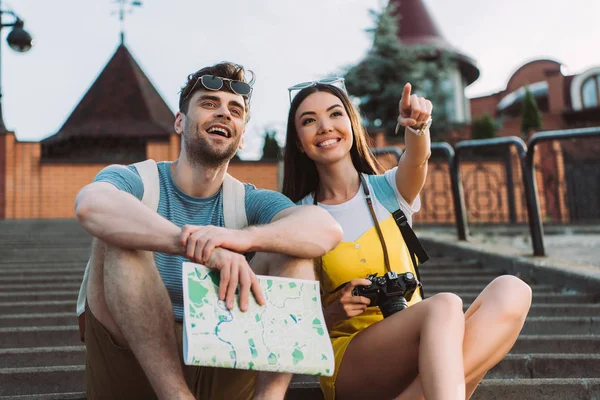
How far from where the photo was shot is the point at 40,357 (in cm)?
272

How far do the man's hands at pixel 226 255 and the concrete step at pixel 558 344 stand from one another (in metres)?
1.69

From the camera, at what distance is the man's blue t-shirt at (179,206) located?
84.4 inches

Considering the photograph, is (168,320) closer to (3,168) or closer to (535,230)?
(535,230)

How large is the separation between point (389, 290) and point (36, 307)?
250 centimetres

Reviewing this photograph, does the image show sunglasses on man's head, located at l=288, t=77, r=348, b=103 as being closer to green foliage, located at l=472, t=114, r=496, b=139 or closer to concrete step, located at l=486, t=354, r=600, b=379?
concrete step, located at l=486, t=354, r=600, b=379

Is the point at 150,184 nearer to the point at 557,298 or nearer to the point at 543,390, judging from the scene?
the point at 543,390

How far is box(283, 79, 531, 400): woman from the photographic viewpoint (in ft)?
6.30

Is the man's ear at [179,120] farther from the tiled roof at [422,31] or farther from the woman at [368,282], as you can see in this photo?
the tiled roof at [422,31]

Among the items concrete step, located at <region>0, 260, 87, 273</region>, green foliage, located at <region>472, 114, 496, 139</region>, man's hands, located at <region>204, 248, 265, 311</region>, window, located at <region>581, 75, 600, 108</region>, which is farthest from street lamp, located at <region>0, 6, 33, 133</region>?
window, located at <region>581, 75, 600, 108</region>

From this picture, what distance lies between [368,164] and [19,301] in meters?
2.59

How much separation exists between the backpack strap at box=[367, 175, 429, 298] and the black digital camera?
0.22m

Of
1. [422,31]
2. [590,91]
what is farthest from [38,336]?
[590,91]

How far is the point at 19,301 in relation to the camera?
3.87 meters

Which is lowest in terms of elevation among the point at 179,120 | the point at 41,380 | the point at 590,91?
the point at 41,380
